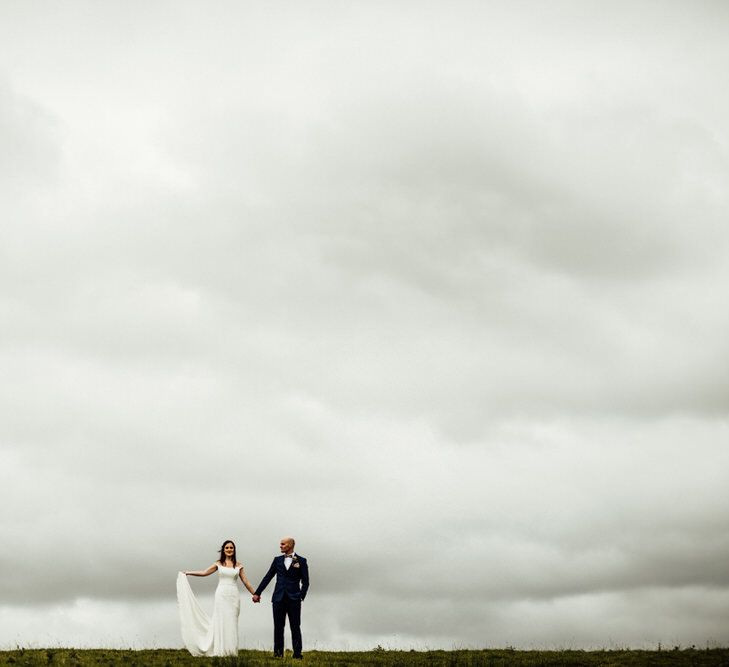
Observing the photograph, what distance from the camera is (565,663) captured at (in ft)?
96.3

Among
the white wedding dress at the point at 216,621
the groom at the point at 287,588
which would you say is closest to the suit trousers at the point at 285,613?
the groom at the point at 287,588

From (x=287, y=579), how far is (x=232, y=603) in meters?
1.80

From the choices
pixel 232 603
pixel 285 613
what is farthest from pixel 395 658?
pixel 232 603

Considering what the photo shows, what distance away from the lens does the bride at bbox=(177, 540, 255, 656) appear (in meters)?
30.9

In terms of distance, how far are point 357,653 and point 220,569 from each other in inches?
207

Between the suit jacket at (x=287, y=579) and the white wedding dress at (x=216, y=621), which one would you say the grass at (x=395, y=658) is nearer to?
the white wedding dress at (x=216, y=621)

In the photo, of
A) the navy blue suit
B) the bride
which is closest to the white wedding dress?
the bride

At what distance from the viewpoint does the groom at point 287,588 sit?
31.2 meters

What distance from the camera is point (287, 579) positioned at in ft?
103

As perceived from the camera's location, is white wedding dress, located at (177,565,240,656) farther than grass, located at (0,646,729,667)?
Yes

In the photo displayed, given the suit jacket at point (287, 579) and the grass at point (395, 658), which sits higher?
the suit jacket at point (287, 579)

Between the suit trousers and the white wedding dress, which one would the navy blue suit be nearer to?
the suit trousers

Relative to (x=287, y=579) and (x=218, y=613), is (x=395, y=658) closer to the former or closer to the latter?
(x=287, y=579)

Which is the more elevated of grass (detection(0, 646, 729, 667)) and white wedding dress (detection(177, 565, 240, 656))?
white wedding dress (detection(177, 565, 240, 656))
